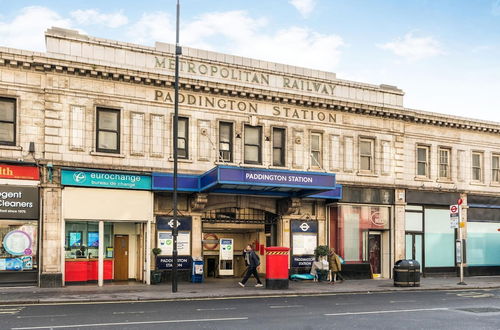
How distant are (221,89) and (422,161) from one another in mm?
12786

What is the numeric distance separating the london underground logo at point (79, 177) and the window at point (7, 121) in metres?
2.62

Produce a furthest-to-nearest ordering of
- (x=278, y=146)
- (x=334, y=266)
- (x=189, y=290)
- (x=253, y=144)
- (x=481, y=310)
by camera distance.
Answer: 1. (x=278, y=146)
2. (x=253, y=144)
3. (x=334, y=266)
4. (x=189, y=290)
5. (x=481, y=310)

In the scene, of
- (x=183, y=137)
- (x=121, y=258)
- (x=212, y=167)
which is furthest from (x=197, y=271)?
(x=183, y=137)

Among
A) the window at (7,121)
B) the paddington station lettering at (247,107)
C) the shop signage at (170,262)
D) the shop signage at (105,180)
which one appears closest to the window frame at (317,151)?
the paddington station lettering at (247,107)

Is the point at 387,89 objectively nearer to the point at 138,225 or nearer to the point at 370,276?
the point at 370,276

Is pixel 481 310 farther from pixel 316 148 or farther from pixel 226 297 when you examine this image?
pixel 316 148

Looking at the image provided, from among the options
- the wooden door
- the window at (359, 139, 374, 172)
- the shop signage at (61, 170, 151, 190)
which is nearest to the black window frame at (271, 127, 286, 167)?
the window at (359, 139, 374, 172)

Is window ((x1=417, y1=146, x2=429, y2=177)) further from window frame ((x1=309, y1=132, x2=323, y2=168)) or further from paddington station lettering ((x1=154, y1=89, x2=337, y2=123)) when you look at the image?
window frame ((x1=309, y1=132, x2=323, y2=168))

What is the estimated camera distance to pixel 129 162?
86.5 feet

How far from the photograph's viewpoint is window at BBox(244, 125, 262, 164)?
29.4 meters

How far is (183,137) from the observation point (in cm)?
2784

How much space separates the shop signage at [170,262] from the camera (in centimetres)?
2691

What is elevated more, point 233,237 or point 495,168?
point 495,168

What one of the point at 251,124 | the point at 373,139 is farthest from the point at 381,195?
the point at 251,124
